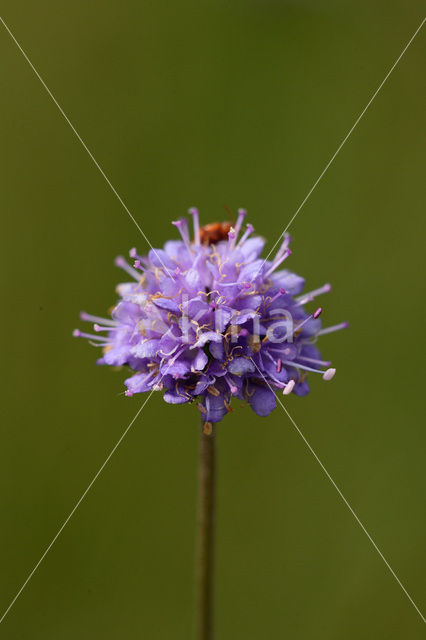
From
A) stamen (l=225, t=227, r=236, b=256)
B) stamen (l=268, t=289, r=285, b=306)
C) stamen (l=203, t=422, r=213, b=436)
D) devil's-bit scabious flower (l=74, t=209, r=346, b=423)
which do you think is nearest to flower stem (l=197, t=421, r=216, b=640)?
stamen (l=203, t=422, r=213, b=436)

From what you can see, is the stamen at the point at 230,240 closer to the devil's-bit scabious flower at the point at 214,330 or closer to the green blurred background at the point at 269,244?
the devil's-bit scabious flower at the point at 214,330

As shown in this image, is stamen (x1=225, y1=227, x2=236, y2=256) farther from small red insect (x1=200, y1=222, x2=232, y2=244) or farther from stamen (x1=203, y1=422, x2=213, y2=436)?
stamen (x1=203, y1=422, x2=213, y2=436)

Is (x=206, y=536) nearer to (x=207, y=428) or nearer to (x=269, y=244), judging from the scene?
(x=207, y=428)

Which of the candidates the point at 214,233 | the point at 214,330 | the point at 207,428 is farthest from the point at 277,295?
the point at 207,428

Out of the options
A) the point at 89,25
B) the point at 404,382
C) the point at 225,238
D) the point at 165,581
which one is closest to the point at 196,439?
the point at 165,581

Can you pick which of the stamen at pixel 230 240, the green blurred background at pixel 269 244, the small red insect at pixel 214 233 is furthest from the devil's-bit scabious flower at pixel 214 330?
the green blurred background at pixel 269 244

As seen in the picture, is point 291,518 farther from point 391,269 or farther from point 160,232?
point 160,232
